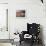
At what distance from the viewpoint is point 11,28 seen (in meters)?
3.63

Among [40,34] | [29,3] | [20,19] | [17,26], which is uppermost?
[29,3]

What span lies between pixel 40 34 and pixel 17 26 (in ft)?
2.60

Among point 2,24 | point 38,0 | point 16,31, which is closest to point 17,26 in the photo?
point 16,31

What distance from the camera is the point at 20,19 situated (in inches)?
141

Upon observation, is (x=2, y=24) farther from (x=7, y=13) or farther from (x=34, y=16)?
(x=34, y=16)

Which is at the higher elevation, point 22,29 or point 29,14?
point 29,14

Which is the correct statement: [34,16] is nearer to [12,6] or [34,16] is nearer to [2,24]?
[12,6]

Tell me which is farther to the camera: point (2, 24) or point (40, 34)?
point (2, 24)

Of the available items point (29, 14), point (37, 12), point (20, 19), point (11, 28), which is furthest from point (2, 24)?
point (37, 12)

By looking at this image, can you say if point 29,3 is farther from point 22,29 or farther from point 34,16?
point 22,29

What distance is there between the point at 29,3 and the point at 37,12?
39cm

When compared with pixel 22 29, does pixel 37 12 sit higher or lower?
higher

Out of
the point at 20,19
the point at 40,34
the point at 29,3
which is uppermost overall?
the point at 29,3

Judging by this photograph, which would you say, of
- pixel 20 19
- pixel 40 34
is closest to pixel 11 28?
pixel 20 19
